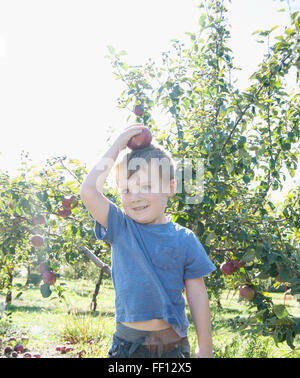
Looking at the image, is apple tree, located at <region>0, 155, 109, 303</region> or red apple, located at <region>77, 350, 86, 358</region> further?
red apple, located at <region>77, 350, 86, 358</region>

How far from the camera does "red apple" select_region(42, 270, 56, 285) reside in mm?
2264

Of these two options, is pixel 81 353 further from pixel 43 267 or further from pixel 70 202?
pixel 70 202

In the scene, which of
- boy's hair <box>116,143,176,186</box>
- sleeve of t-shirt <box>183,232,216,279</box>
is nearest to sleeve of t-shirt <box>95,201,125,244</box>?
boy's hair <box>116,143,176,186</box>

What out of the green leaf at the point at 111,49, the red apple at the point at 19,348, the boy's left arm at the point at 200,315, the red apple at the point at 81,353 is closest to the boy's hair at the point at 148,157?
the boy's left arm at the point at 200,315

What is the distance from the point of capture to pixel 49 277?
2277 mm

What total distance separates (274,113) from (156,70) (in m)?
0.86

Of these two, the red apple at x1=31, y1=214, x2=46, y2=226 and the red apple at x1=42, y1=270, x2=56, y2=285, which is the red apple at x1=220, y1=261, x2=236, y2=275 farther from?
the red apple at x1=31, y1=214, x2=46, y2=226

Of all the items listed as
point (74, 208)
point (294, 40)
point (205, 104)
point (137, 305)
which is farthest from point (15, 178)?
point (294, 40)

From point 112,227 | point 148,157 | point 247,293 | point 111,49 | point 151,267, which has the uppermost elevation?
point 111,49

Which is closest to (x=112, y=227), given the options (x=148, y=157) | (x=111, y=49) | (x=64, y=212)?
(x=148, y=157)

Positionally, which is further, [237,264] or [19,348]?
[19,348]

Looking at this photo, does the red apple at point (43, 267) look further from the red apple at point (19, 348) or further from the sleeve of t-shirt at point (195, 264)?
the red apple at point (19, 348)

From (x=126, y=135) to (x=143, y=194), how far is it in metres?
0.24

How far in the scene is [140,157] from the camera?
1497 mm
